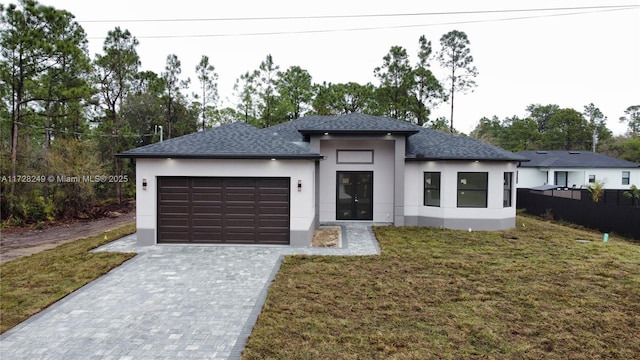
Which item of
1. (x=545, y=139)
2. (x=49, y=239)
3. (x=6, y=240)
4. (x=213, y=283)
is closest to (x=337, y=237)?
(x=213, y=283)

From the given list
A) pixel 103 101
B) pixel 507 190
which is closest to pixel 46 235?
pixel 103 101

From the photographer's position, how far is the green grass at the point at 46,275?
5.80 metres

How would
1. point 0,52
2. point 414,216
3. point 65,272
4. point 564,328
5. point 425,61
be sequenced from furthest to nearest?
point 425,61, point 0,52, point 414,216, point 65,272, point 564,328

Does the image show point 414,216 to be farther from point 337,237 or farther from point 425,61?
point 425,61

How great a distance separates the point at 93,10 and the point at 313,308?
15.4 metres

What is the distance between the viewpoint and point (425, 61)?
26328 millimetres

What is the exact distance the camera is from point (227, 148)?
33.9 ft

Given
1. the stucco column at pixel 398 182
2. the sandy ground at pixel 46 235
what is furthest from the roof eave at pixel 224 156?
the sandy ground at pixel 46 235

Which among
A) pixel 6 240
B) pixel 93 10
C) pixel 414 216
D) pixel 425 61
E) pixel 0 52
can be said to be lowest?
pixel 6 240

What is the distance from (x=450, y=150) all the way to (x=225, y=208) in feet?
30.1

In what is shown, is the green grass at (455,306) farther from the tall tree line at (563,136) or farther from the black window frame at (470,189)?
the tall tree line at (563,136)

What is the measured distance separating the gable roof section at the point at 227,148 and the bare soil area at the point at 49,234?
4.83m

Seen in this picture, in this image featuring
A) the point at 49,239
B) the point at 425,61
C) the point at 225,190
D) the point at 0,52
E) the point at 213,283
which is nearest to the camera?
the point at 213,283

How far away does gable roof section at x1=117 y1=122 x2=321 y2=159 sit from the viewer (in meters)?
9.92
